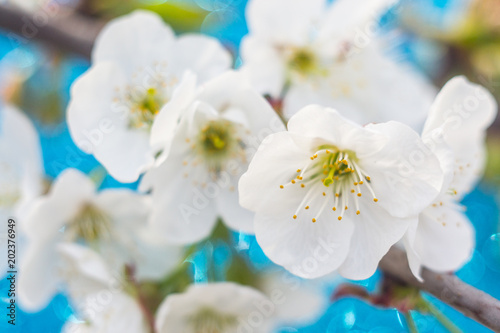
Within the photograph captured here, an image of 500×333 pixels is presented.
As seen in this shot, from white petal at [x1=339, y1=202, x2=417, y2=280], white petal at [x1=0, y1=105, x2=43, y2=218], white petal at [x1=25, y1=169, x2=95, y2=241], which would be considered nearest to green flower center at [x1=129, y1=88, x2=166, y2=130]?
white petal at [x1=25, y1=169, x2=95, y2=241]

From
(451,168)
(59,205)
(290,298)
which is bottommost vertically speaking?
(290,298)

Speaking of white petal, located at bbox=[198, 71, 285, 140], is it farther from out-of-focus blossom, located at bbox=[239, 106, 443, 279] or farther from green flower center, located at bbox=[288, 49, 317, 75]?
green flower center, located at bbox=[288, 49, 317, 75]

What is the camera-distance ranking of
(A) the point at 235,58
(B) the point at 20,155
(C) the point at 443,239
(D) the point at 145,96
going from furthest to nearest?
1. (A) the point at 235,58
2. (B) the point at 20,155
3. (D) the point at 145,96
4. (C) the point at 443,239

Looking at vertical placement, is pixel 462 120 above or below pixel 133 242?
above

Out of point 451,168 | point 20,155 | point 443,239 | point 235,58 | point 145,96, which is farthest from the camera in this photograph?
point 235,58

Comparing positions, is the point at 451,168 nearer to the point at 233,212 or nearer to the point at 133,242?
the point at 233,212

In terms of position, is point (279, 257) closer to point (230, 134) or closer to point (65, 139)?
point (230, 134)

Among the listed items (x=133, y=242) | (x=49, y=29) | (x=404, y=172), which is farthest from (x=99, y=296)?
(x=49, y=29)
